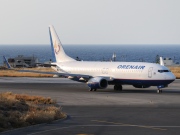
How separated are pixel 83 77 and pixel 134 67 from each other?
6.46 metres

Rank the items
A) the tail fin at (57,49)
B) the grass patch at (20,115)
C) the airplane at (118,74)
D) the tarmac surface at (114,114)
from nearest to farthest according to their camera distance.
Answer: the tarmac surface at (114,114) → the grass patch at (20,115) → the airplane at (118,74) → the tail fin at (57,49)

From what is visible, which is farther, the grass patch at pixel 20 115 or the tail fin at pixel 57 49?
the tail fin at pixel 57 49

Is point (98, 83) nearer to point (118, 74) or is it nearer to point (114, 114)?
point (118, 74)

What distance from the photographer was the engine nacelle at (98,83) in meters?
54.1

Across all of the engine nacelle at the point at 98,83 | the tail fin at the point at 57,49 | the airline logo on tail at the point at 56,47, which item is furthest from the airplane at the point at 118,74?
the airline logo on tail at the point at 56,47

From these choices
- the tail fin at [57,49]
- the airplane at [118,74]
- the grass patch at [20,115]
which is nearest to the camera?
the grass patch at [20,115]

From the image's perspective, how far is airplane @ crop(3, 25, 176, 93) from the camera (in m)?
51.9

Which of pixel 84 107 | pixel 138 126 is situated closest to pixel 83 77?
pixel 84 107

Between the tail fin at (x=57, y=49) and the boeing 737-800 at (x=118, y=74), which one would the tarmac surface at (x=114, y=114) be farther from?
the tail fin at (x=57, y=49)

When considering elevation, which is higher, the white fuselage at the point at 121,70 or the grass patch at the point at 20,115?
the white fuselage at the point at 121,70

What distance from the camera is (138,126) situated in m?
28.4

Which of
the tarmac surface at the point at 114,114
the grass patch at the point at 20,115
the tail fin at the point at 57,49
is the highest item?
the tail fin at the point at 57,49

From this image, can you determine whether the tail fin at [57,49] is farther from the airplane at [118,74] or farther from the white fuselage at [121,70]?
the white fuselage at [121,70]

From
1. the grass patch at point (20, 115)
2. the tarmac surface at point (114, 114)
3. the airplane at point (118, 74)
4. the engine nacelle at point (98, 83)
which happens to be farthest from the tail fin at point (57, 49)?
the grass patch at point (20, 115)
